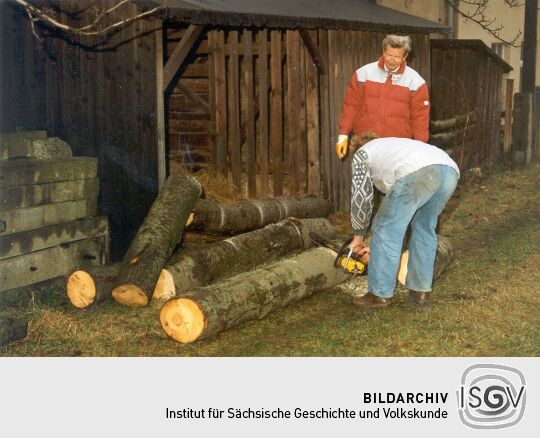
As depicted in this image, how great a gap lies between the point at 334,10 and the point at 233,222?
4672 millimetres

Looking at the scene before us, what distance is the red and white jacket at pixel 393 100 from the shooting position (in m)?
8.06

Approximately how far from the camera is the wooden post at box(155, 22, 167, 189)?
346 inches

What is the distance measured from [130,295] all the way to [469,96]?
11.0 m

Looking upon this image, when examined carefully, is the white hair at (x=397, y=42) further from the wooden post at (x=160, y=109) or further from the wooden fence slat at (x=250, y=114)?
the wooden fence slat at (x=250, y=114)

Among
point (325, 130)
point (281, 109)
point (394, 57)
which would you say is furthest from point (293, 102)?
point (394, 57)

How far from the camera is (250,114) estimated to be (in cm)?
1113

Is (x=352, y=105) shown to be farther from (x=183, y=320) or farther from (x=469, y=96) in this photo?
(x=469, y=96)

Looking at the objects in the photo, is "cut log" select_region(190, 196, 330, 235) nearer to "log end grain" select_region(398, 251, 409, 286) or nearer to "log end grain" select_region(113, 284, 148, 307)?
"log end grain" select_region(113, 284, 148, 307)

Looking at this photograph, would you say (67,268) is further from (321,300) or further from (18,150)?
(321,300)

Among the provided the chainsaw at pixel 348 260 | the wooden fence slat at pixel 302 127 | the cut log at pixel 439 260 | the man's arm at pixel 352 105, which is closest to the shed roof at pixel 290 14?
the wooden fence slat at pixel 302 127

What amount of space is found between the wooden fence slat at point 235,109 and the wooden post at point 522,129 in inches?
377
